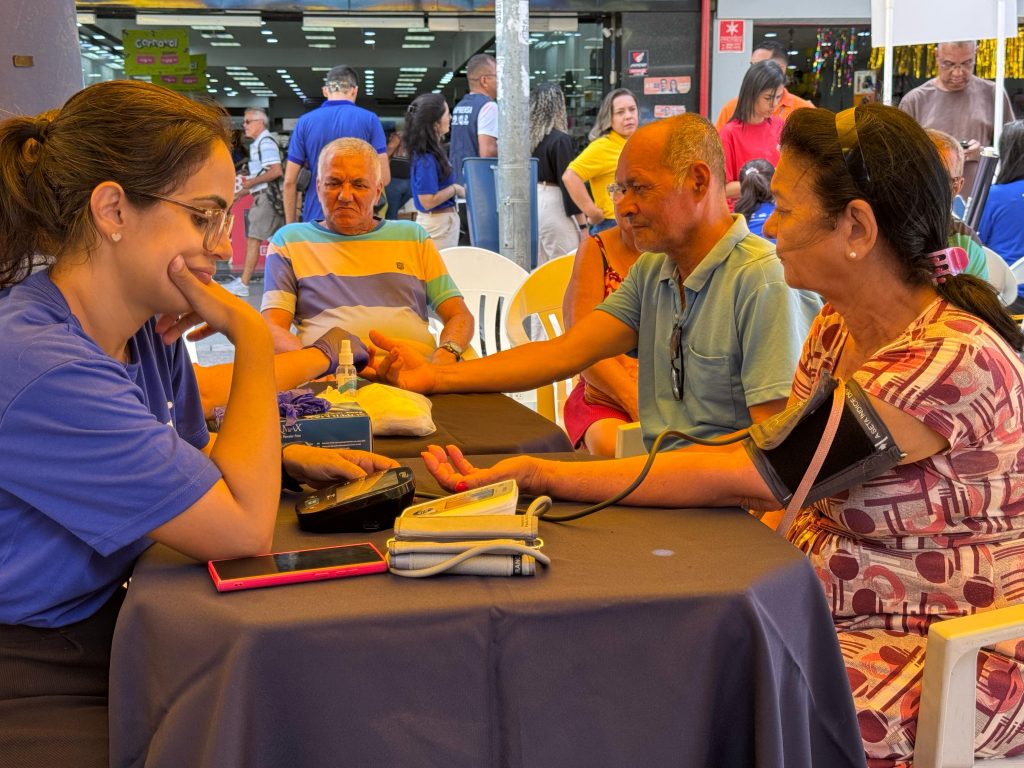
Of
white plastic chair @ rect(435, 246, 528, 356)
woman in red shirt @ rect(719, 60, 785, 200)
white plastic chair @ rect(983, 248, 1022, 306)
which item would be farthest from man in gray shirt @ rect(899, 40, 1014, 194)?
white plastic chair @ rect(435, 246, 528, 356)

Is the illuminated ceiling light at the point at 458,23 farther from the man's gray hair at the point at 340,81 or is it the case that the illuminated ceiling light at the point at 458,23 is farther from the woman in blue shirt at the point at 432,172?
the man's gray hair at the point at 340,81

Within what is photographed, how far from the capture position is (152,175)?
150cm

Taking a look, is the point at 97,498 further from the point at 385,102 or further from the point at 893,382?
the point at 385,102

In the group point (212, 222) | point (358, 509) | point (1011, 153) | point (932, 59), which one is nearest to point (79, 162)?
point (212, 222)

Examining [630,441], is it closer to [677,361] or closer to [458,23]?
[677,361]

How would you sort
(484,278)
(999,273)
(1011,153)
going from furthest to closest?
(1011,153)
(484,278)
(999,273)

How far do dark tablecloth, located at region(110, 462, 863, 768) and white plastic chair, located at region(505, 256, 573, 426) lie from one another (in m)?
2.82

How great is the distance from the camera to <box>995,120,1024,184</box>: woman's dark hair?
570cm

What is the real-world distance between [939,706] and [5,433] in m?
1.30

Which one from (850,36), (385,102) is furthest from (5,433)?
(385,102)

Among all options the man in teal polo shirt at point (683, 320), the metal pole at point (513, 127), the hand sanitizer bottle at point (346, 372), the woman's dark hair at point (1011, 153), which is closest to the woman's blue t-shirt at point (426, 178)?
the metal pole at point (513, 127)

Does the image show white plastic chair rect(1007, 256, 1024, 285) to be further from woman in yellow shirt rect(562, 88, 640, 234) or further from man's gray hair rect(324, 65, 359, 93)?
man's gray hair rect(324, 65, 359, 93)

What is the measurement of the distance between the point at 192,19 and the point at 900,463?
31.1ft

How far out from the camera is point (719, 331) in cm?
254
